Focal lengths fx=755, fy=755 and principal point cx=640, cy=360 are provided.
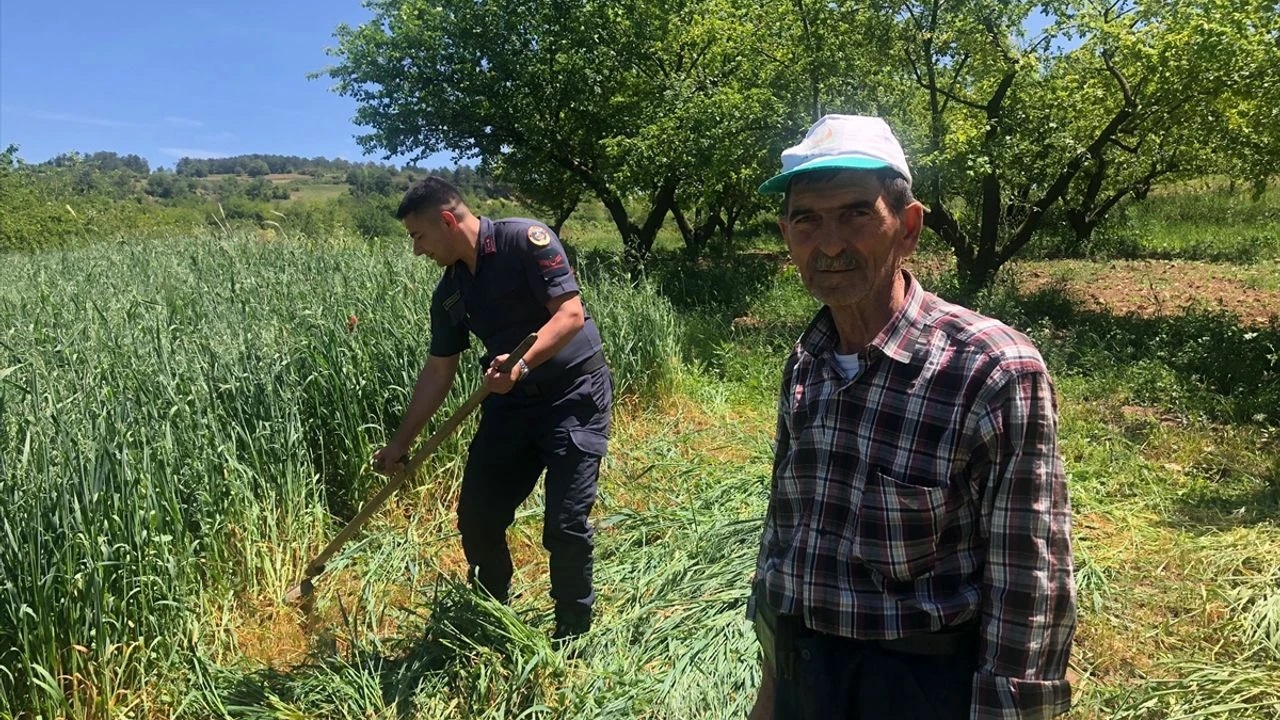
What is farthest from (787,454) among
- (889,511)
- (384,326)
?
(384,326)

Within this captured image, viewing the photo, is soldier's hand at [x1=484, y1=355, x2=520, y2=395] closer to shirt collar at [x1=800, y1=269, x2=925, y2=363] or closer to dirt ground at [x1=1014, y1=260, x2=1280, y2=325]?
shirt collar at [x1=800, y1=269, x2=925, y2=363]

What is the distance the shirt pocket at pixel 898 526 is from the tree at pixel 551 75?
965cm

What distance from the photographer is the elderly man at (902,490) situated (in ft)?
3.24

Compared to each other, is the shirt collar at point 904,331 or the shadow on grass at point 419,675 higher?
the shirt collar at point 904,331

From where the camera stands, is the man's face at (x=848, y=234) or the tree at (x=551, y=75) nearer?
the man's face at (x=848, y=234)

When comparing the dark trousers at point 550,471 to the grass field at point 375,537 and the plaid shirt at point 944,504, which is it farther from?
the plaid shirt at point 944,504

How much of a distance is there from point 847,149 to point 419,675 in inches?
90.3

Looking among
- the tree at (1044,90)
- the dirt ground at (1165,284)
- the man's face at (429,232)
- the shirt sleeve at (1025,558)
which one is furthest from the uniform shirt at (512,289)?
the dirt ground at (1165,284)

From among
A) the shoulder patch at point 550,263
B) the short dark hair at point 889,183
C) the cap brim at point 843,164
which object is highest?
the cap brim at point 843,164

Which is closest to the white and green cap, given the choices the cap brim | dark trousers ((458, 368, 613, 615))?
the cap brim

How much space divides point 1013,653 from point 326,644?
259cm

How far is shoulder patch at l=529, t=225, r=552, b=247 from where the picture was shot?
2.59m

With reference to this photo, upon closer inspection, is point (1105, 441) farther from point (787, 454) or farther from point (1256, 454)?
point (787, 454)

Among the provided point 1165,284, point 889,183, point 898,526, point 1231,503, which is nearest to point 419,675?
point 898,526
